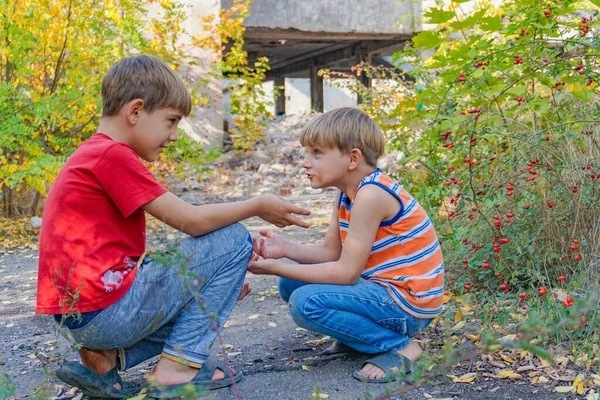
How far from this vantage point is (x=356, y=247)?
2.36 meters

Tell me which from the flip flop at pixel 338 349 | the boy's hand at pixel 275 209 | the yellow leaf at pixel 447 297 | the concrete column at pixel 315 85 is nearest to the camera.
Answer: the boy's hand at pixel 275 209

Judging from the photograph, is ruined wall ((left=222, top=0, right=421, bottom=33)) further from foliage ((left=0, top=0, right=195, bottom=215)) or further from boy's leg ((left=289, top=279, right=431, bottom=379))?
boy's leg ((left=289, top=279, right=431, bottom=379))

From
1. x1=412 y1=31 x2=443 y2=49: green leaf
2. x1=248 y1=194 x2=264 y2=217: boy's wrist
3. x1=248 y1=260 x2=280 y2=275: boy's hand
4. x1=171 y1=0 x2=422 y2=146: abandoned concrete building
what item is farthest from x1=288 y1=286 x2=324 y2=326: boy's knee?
x1=171 y1=0 x2=422 y2=146: abandoned concrete building

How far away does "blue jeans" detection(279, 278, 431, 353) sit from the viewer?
7.80 ft

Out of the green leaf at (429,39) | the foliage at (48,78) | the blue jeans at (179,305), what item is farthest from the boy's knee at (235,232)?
the foliage at (48,78)

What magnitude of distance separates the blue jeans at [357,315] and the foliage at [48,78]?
3.34 meters

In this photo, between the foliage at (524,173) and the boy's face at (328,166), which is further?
the foliage at (524,173)

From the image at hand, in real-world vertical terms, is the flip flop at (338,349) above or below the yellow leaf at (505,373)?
below

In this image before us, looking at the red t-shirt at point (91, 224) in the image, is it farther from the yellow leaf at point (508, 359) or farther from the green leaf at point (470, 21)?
the green leaf at point (470, 21)

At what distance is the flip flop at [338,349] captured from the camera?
2656mm

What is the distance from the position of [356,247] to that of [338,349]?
0.54 metres

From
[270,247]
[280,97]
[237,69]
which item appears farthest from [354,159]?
[280,97]

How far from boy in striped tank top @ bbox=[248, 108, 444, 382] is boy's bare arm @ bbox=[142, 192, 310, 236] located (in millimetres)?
200

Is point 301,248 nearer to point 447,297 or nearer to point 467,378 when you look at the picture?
point 467,378
